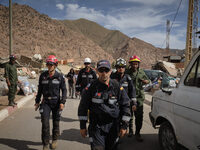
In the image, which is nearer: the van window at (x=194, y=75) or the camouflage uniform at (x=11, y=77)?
the van window at (x=194, y=75)

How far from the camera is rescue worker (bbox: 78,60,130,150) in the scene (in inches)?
95.8

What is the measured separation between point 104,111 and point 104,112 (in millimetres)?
16

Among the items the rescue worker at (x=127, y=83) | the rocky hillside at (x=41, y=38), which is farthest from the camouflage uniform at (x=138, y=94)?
the rocky hillside at (x=41, y=38)

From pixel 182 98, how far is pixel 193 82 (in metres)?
0.33

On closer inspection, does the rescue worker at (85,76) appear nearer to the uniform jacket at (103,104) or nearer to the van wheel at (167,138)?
the van wheel at (167,138)

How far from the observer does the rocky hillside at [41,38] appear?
7250 cm

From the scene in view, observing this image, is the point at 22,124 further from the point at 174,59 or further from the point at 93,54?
the point at 93,54

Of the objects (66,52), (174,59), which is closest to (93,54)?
(66,52)

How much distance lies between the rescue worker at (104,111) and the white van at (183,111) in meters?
0.89

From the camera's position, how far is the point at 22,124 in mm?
5566

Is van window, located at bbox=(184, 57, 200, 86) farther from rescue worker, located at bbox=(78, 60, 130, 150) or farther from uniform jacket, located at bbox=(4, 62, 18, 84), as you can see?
uniform jacket, located at bbox=(4, 62, 18, 84)

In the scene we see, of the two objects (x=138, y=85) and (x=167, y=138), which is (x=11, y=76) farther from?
(x=167, y=138)

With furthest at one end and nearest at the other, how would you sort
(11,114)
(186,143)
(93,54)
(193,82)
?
1. (93,54)
2. (11,114)
3. (193,82)
4. (186,143)

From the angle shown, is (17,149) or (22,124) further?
(22,124)
